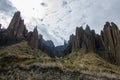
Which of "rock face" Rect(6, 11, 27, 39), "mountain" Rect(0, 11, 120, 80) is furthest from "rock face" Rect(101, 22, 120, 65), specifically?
"rock face" Rect(6, 11, 27, 39)

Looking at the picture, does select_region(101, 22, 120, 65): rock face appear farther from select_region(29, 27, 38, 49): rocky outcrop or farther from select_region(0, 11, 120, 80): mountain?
select_region(29, 27, 38, 49): rocky outcrop

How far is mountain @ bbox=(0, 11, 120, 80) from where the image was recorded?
281ft

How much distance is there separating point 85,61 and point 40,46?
56.4 metres

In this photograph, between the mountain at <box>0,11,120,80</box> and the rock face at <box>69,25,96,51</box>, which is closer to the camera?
the mountain at <box>0,11,120,80</box>

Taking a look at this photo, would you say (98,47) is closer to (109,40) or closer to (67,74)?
(109,40)

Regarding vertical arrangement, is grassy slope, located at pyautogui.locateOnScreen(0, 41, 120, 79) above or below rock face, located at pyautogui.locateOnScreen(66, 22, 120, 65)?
below

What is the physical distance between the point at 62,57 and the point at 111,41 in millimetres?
29910

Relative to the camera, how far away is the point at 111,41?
461 ft

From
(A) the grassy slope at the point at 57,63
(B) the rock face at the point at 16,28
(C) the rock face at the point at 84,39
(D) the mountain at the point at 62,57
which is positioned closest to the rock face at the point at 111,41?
(D) the mountain at the point at 62,57

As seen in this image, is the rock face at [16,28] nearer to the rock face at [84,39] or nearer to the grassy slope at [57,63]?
the grassy slope at [57,63]

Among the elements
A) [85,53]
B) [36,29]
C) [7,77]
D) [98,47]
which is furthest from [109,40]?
[7,77]

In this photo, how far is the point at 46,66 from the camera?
88625 millimetres

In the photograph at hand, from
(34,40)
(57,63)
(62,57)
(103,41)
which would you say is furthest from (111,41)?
(57,63)

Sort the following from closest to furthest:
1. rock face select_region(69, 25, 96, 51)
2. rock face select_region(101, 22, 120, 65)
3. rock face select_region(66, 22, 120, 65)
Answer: rock face select_region(101, 22, 120, 65), rock face select_region(66, 22, 120, 65), rock face select_region(69, 25, 96, 51)
